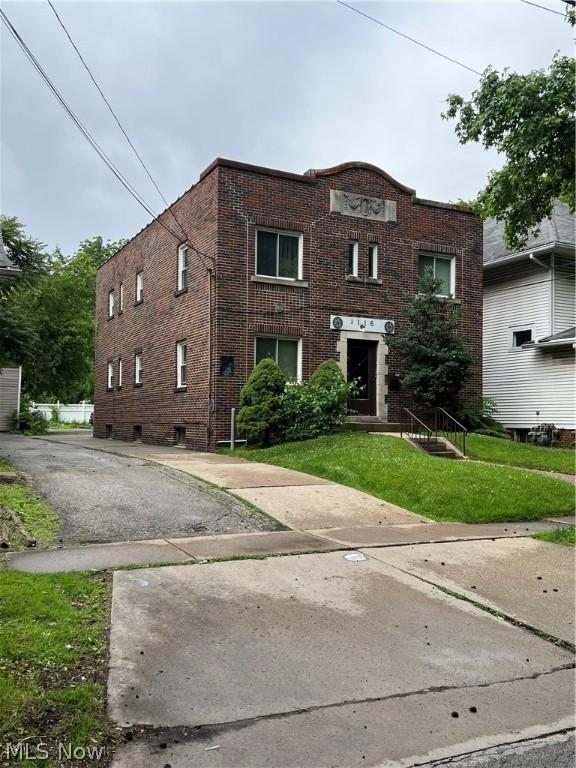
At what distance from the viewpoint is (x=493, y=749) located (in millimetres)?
3455

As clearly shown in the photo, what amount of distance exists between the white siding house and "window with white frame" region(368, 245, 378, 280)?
597cm

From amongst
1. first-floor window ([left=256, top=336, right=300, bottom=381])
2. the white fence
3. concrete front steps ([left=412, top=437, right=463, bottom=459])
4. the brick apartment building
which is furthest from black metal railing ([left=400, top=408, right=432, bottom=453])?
the white fence

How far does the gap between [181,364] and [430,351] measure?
23.4 ft

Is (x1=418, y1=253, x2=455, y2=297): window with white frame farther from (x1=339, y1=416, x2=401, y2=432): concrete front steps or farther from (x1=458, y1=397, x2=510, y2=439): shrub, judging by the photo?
(x1=339, y1=416, x2=401, y2=432): concrete front steps

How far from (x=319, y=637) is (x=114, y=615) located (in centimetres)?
153

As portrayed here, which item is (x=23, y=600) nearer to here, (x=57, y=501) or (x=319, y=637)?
(x=319, y=637)

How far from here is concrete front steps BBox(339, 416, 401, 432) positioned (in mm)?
17397

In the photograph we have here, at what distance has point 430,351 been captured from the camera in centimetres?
1802

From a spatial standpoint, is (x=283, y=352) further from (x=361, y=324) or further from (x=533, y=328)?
(x=533, y=328)

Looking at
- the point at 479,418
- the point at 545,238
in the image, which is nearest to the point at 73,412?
the point at 479,418

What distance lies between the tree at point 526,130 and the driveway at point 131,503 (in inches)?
257

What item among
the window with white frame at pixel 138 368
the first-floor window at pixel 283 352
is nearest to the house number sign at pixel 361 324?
the first-floor window at pixel 283 352

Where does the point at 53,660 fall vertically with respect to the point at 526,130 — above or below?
below

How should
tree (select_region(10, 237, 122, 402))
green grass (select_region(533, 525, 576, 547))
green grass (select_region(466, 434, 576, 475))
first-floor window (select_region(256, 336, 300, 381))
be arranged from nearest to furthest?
green grass (select_region(533, 525, 576, 547))
green grass (select_region(466, 434, 576, 475))
first-floor window (select_region(256, 336, 300, 381))
tree (select_region(10, 237, 122, 402))
